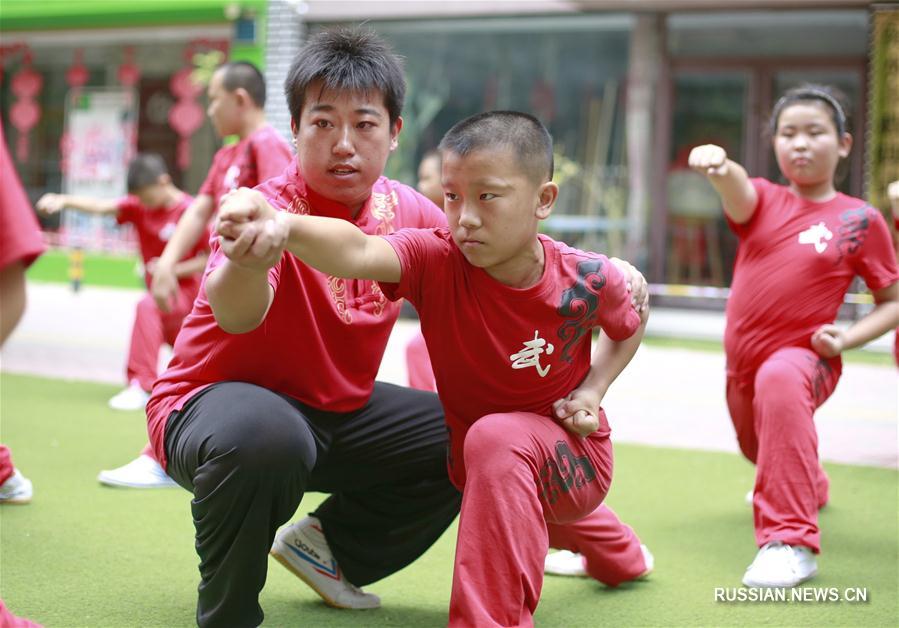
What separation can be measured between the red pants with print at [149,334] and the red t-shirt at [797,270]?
11.4ft

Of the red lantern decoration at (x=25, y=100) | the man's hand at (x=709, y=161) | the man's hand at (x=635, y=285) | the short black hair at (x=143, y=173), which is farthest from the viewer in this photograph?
the red lantern decoration at (x=25, y=100)

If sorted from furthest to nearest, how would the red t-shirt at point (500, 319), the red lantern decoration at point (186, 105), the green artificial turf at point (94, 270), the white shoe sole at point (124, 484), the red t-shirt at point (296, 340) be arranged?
1. the green artificial turf at point (94, 270)
2. the red lantern decoration at point (186, 105)
3. the white shoe sole at point (124, 484)
4. the red t-shirt at point (296, 340)
5. the red t-shirt at point (500, 319)

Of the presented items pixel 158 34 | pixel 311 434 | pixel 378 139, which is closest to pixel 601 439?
pixel 311 434

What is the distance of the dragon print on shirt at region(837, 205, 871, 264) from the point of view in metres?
4.07

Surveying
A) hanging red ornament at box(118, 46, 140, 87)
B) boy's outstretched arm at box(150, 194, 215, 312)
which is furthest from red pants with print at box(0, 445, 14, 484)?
hanging red ornament at box(118, 46, 140, 87)

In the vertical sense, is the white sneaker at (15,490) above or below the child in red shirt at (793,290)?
below

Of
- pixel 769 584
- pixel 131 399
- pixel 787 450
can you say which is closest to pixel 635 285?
pixel 787 450

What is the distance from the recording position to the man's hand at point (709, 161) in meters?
3.76

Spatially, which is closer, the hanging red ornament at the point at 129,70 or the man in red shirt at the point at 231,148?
the man in red shirt at the point at 231,148

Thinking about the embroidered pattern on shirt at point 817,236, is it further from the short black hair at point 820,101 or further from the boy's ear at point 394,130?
the boy's ear at point 394,130

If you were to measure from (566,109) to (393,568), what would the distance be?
372 inches

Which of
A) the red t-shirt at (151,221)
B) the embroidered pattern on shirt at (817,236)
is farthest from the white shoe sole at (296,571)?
the red t-shirt at (151,221)

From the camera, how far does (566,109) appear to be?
39.8 feet

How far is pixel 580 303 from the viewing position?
283cm
